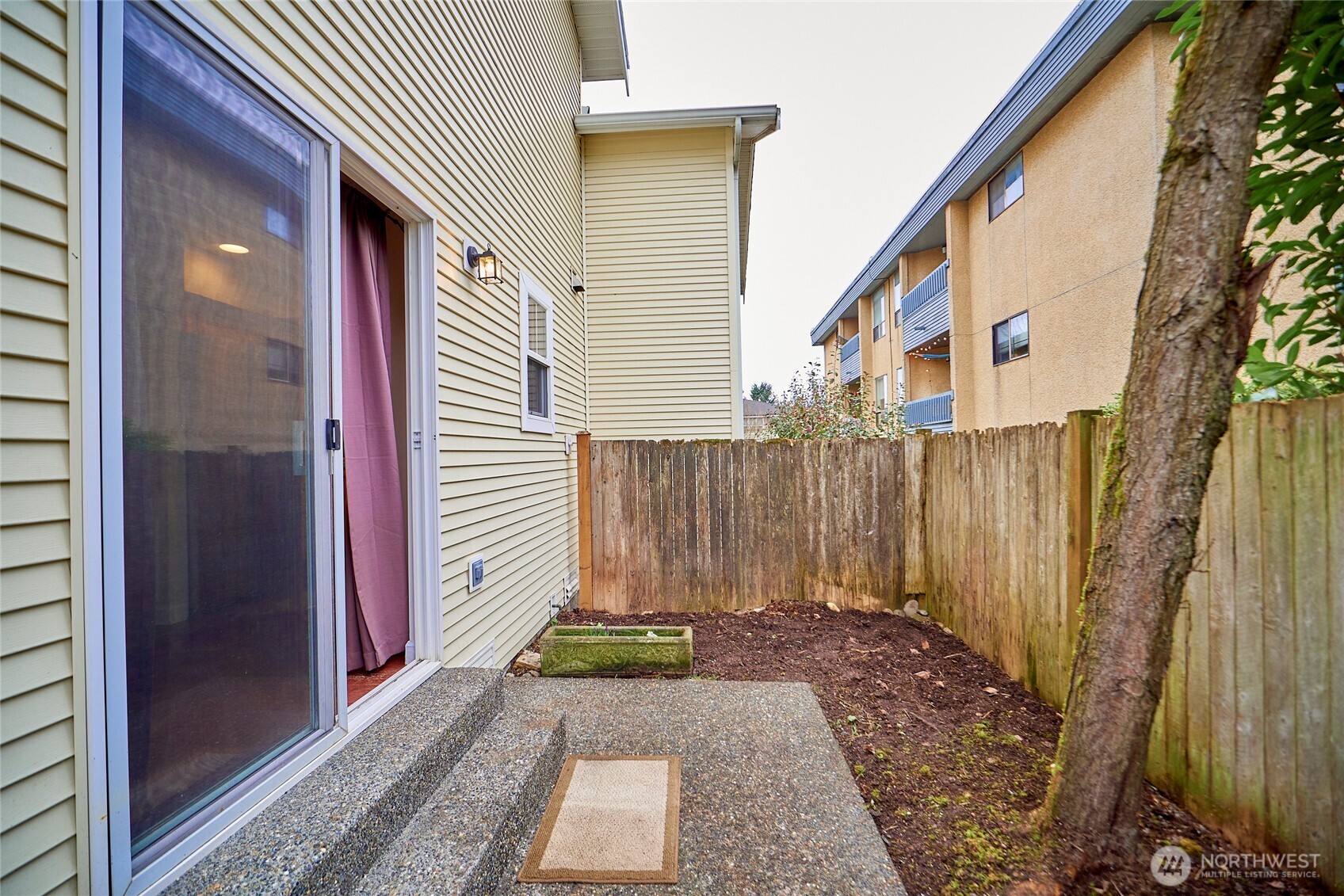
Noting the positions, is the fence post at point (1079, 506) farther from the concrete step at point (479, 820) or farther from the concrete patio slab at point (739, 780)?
the concrete step at point (479, 820)

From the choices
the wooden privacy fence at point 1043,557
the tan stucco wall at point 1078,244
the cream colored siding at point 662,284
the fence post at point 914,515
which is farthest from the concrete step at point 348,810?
the tan stucco wall at point 1078,244

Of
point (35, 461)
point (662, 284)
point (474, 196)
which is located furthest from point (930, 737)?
point (662, 284)

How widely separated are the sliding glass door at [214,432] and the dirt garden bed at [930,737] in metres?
2.19

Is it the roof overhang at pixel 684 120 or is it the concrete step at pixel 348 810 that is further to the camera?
the roof overhang at pixel 684 120

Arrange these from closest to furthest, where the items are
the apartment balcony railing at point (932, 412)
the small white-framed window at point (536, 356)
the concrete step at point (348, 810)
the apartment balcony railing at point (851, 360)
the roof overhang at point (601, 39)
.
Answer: the concrete step at point (348, 810) < the small white-framed window at point (536, 356) < the roof overhang at point (601, 39) < the apartment balcony railing at point (932, 412) < the apartment balcony railing at point (851, 360)

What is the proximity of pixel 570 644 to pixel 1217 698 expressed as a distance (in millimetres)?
3094

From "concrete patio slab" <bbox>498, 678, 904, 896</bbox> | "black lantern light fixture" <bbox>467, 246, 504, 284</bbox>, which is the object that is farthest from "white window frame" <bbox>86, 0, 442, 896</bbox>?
"black lantern light fixture" <bbox>467, 246, 504, 284</bbox>

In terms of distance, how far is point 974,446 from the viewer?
3.84 meters

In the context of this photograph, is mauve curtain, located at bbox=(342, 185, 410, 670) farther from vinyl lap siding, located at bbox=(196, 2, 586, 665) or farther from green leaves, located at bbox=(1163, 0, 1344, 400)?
green leaves, located at bbox=(1163, 0, 1344, 400)

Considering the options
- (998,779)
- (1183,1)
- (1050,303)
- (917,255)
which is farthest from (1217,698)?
(917,255)

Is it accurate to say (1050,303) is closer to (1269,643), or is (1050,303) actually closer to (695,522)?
(695,522)

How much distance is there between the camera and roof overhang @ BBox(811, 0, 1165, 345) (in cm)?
618

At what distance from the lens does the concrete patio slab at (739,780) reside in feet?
6.00

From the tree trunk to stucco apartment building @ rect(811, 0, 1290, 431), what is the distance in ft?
13.0
